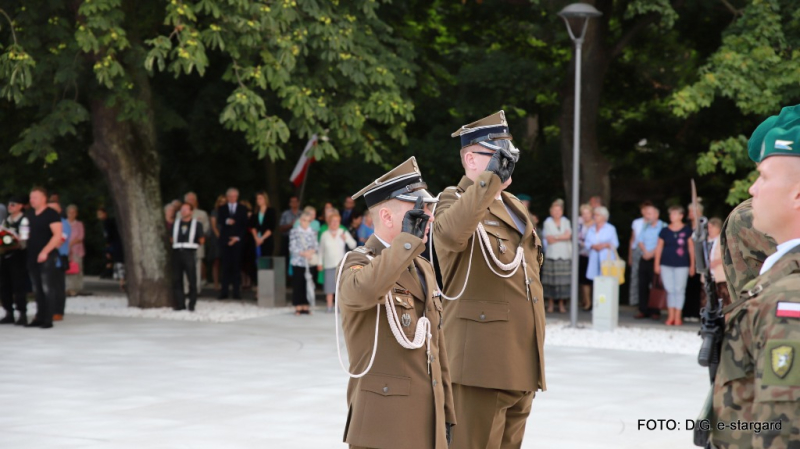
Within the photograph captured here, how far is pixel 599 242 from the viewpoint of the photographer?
56.5ft

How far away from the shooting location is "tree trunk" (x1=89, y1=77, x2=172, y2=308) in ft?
57.9

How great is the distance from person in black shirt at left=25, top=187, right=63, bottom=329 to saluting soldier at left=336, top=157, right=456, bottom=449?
11.5m

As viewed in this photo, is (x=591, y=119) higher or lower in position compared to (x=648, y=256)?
higher

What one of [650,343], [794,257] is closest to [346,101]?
[650,343]

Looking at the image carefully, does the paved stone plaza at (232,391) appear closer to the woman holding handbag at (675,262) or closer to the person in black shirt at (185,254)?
the person in black shirt at (185,254)

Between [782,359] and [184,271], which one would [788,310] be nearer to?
[782,359]

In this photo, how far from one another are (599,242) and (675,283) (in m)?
1.59

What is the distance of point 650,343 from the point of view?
14320 millimetres

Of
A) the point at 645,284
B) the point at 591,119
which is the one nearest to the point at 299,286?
the point at 645,284

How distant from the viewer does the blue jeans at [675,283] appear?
628 inches

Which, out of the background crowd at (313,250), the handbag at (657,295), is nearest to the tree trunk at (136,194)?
the background crowd at (313,250)

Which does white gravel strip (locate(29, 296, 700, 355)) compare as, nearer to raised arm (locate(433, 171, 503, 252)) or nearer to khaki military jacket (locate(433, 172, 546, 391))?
khaki military jacket (locate(433, 172, 546, 391))

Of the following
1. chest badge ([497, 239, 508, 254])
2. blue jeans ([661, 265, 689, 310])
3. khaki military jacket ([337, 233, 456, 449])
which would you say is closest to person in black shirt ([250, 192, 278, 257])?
blue jeans ([661, 265, 689, 310])

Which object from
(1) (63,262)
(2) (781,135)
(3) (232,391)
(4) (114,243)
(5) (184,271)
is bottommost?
(3) (232,391)
